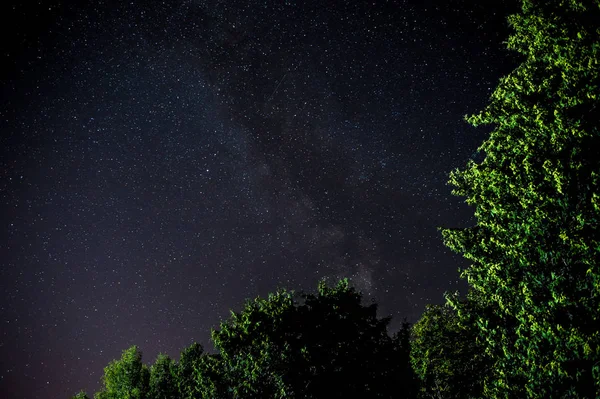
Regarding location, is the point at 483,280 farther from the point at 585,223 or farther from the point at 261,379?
the point at 261,379

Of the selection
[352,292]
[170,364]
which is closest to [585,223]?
[352,292]

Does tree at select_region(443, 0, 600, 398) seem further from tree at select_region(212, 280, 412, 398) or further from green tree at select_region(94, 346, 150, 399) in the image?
green tree at select_region(94, 346, 150, 399)

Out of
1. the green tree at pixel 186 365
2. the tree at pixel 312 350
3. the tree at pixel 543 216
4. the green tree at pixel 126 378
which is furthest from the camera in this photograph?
the green tree at pixel 126 378

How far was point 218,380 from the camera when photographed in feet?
44.9

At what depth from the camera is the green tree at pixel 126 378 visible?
3222 centimetres

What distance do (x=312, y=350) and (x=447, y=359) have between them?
13.8 meters

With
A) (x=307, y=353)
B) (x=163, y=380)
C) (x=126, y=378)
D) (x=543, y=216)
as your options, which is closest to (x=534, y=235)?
(x=543, y=216)

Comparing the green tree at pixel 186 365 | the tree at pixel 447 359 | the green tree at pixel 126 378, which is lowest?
the tree at pixel 447 359

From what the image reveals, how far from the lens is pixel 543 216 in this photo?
7508 mm

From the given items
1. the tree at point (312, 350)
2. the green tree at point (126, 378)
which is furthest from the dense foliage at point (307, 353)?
the green tree at point (126, 378)

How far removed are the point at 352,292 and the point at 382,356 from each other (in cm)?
363

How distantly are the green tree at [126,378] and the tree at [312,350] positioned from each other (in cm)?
2399

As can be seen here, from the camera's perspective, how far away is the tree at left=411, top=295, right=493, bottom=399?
863 inches

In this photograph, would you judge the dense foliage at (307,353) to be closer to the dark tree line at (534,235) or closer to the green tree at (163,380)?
the dark tree line at (534,235)
